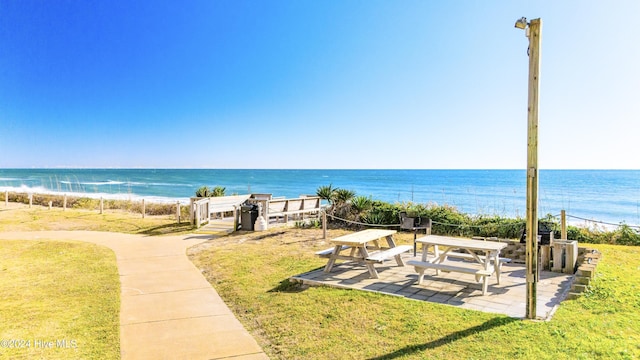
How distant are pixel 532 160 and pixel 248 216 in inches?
348

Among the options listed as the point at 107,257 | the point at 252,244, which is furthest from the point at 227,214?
the point at 107,257

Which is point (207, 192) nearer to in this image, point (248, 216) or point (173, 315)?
point (248, 216)

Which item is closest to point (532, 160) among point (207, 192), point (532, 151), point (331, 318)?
point (532, 151)

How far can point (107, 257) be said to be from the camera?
26.4 feet

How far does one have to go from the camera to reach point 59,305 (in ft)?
16.4

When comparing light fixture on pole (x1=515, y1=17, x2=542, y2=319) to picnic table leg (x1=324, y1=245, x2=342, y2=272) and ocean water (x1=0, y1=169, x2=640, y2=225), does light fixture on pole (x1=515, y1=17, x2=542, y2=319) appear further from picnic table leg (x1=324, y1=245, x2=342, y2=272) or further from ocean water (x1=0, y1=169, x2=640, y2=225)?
ocean water (x1=0, y1=169, x2=640, y2=225)

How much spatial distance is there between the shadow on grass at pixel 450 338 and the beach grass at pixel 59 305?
103 inches

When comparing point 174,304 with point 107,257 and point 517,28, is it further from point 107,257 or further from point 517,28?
point 517,28

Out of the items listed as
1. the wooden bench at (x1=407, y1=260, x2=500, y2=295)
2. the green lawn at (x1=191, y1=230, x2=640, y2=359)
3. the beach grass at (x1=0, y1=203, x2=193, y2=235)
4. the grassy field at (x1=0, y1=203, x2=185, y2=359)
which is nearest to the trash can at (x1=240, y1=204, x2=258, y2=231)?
the beach grass at (x1=0, y1=203, x2=193, y2=235)

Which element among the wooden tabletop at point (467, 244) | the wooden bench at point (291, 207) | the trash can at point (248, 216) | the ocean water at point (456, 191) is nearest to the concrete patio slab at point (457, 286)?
the wooden tabletop at point (467, 244)

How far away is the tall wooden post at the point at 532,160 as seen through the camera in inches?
166

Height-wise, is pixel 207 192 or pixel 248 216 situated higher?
pixel 207 192

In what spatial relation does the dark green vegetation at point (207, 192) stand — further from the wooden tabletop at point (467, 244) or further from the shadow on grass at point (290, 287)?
the wooden tabletop at point (467, 244)

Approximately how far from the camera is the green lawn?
3.59m
